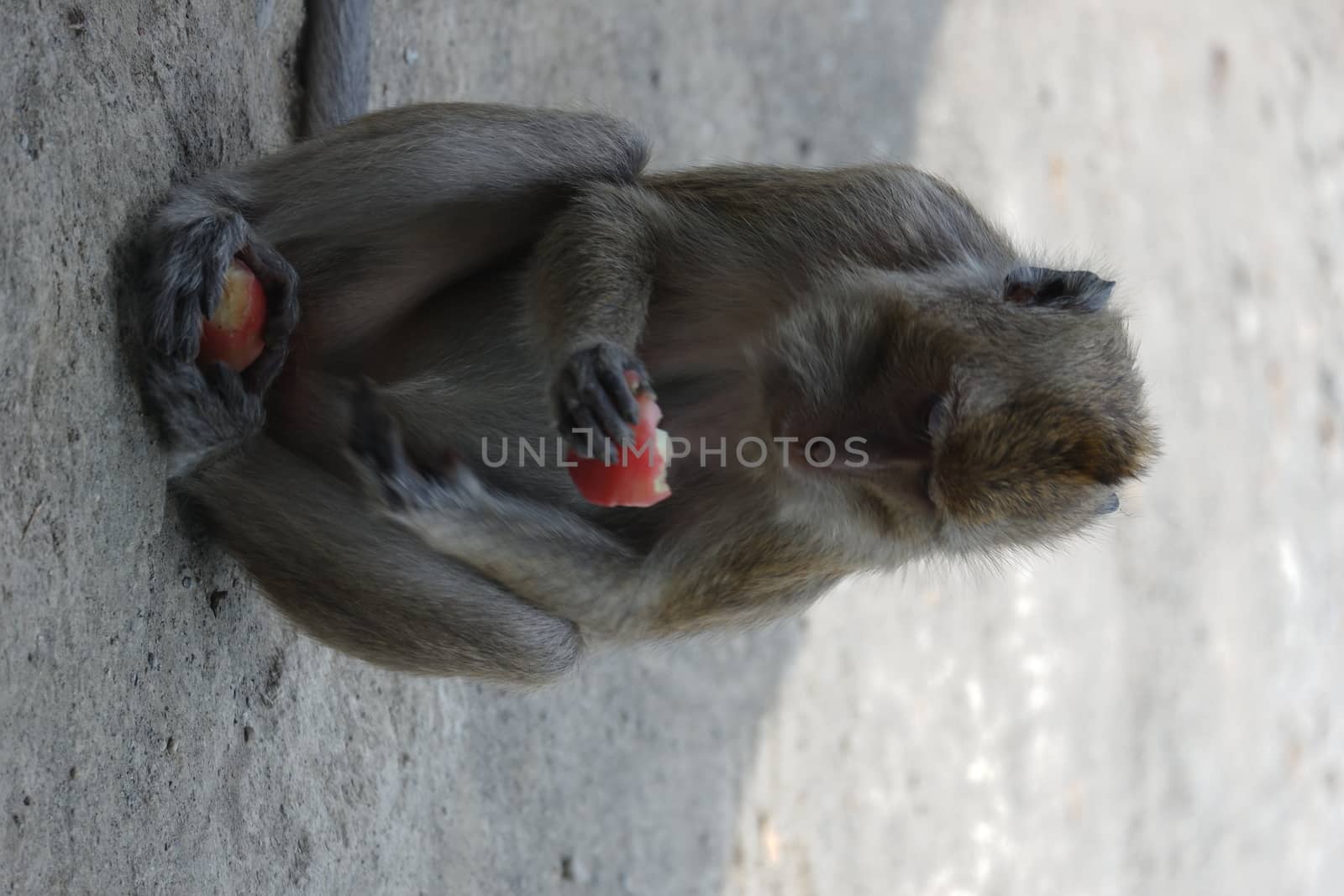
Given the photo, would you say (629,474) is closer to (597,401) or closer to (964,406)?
(597,401)

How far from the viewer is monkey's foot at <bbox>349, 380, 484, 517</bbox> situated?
245 cm

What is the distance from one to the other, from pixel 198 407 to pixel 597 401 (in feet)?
2.36

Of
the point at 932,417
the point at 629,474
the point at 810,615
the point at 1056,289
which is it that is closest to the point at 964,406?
the point at 932,417

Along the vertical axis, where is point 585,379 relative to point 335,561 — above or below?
above

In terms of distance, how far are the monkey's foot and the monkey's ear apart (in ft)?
4.02

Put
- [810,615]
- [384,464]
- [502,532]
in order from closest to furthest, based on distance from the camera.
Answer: [384,464] → [502,532] → [810,615]

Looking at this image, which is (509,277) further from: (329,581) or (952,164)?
(952,164)

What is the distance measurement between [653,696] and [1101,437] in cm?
239

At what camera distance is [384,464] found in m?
2.45

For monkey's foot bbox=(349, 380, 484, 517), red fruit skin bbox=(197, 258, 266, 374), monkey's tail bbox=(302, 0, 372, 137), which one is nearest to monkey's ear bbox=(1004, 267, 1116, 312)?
monkey's foot bbox=(349, 380, 484, 517)

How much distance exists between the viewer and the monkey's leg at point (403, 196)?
251 cm

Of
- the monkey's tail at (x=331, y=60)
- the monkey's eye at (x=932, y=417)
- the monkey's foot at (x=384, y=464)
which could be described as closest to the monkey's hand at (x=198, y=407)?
the monkey's foot at (x=384, y=464)

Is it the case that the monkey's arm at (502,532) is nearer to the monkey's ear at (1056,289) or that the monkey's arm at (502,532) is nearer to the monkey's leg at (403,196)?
the monkey's leg at (403,196)

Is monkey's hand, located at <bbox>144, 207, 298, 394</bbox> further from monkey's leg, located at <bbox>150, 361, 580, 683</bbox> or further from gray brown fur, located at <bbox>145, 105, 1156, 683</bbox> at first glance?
monkey's leg, located at <bbox>150, 361, 580, 683</bbox>
